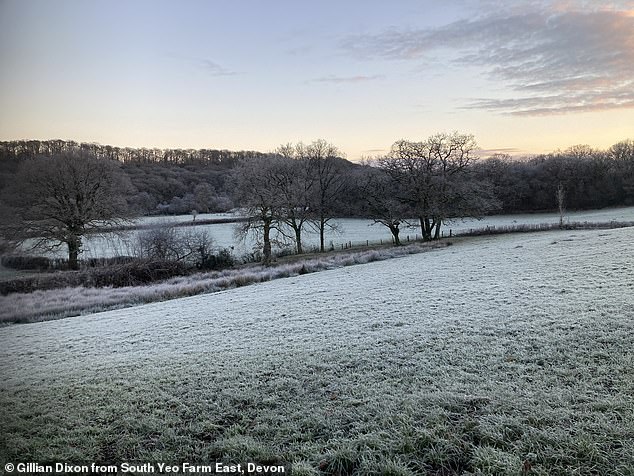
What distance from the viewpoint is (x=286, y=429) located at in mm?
4574

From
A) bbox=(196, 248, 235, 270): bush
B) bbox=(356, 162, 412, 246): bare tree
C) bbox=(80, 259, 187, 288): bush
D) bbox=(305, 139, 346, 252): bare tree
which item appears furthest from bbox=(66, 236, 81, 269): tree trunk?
bbox=(356, 162, 412, 246): bare tree

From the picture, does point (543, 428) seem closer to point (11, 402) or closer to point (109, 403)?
point (109, 403)

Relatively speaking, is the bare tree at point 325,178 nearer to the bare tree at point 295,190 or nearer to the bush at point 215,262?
the bare tree at point 295,190

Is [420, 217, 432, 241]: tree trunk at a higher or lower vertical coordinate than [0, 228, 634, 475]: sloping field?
higher

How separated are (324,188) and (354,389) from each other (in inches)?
1752

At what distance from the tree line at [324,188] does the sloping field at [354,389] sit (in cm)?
1464

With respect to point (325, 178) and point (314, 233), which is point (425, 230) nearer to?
point (325, 178)

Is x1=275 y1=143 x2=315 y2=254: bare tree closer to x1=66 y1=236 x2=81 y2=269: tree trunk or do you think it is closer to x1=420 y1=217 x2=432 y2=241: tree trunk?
x1=420 y1=217 x2=432 y2=241: tree trunk

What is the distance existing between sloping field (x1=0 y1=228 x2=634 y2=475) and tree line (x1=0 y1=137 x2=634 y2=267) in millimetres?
14638

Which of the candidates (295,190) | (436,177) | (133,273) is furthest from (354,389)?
(436,177)

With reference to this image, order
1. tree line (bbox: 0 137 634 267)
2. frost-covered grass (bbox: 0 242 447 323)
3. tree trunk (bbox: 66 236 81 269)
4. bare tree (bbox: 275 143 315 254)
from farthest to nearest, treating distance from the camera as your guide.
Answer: bare tree (bbox: 275 143 315 254)
tree line (bbox: 0 137 634 267)
tree trunk (bbox: 66 236 81 269)
frost-covered grass (bbox: 0 242 447 323)

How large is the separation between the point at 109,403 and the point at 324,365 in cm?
344

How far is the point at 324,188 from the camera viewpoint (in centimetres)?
4934

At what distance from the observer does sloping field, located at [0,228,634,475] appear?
3.94 metres
